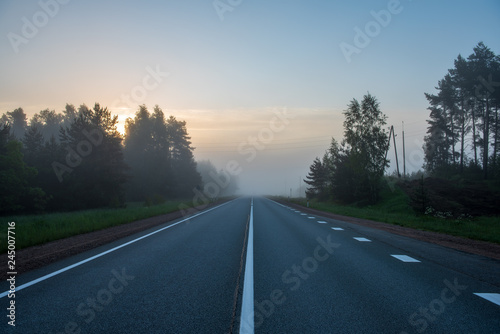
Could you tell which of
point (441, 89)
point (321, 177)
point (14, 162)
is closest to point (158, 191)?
point (14, 162)

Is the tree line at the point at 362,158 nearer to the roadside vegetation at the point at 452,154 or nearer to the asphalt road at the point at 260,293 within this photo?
the roadside vegetation at the point at 452,154

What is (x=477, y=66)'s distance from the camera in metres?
41.6

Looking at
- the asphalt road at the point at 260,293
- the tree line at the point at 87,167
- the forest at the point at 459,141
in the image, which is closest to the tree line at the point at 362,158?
the forest at the point at 459,141

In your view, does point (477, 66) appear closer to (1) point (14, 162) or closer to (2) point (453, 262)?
(2) point (453, 262)

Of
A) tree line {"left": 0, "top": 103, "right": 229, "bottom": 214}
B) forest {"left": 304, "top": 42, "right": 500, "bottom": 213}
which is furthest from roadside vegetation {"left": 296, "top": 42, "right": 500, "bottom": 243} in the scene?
tree line {"left": 0, "top": 103, "right": 229, "bottom": 214}

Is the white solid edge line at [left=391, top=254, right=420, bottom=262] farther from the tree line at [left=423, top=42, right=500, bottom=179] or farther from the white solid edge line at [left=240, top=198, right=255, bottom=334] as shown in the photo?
the tree line at [left=423, top=42, right=500, bottom=179]

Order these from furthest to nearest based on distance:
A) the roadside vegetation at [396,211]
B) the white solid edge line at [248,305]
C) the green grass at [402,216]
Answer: the roadside vegetation at [396,211], the green grass at [402,216], the white solid edge line at [248,305]

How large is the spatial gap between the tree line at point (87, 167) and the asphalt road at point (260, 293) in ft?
129

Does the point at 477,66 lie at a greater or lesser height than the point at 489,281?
greater

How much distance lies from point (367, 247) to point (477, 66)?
45956 millimetres

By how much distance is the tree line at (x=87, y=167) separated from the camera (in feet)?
130

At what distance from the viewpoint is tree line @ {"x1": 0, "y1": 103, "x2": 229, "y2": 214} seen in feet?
130

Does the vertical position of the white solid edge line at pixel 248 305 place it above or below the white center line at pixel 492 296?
below

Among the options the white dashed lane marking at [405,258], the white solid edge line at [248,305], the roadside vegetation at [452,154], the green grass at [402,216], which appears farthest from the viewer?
the roadside vegetation at [452,154]
